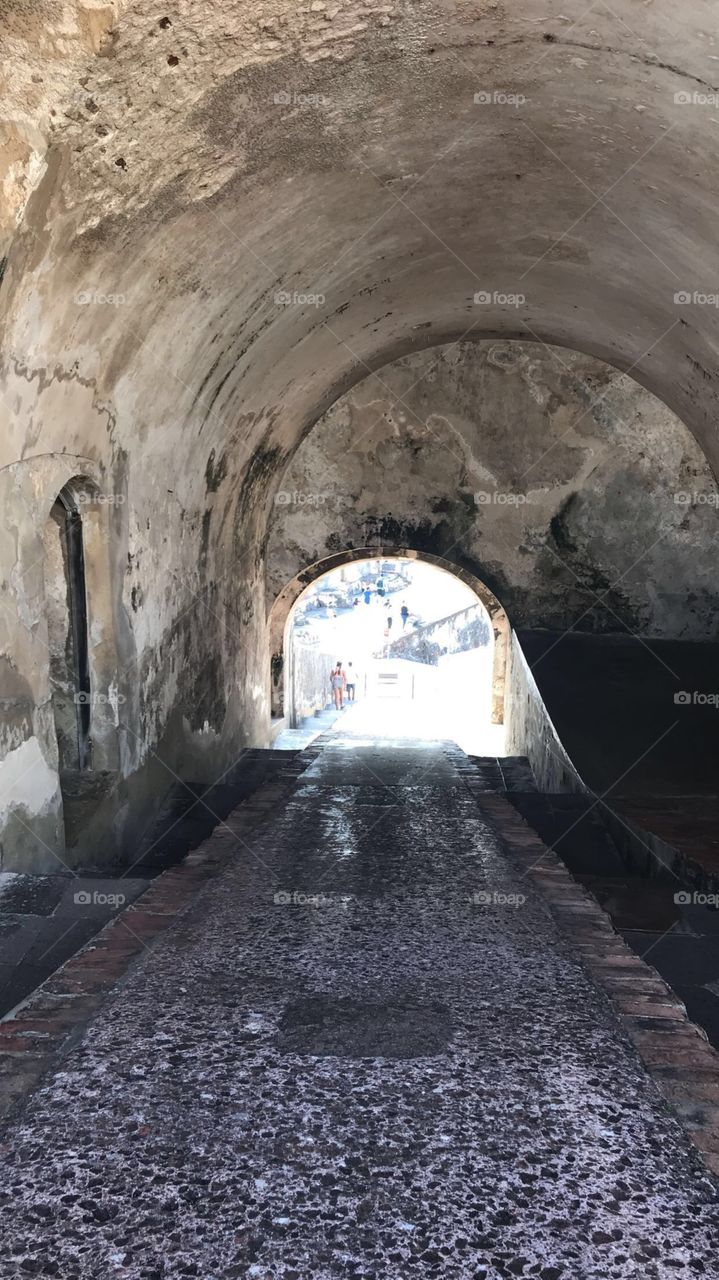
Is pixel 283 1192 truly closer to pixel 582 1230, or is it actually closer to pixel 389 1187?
pixel 389 1187

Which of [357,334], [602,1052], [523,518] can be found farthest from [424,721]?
[602,1052]

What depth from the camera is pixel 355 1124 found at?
210 centimetres

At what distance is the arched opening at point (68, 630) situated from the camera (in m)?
5.15

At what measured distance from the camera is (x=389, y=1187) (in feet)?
6.19

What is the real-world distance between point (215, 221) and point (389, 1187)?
14.6ft

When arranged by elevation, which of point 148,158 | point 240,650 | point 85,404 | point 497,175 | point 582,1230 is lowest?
point 582,1230

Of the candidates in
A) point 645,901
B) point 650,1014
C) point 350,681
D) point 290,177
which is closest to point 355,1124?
point 650,1014

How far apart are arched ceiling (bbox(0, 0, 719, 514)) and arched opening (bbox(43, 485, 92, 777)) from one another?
0.50 metres

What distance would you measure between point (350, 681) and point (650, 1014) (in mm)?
22636

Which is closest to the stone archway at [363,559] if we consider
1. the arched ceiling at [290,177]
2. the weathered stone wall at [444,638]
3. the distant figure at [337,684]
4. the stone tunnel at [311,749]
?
the stone tunnel at [311,749]

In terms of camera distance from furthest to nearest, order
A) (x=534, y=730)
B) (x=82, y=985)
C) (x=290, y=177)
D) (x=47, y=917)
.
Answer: (x=534, y=730), (x=290, y=177), (x=47, y=917), (x=82, y=985)

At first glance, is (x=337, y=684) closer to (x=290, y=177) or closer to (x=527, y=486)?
(x=527, y=486)

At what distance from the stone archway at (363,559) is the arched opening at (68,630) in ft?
21.6

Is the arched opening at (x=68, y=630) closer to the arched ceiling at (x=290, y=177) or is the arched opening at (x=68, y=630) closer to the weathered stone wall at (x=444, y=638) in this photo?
the arched ceiling at (x=290, y=177)
